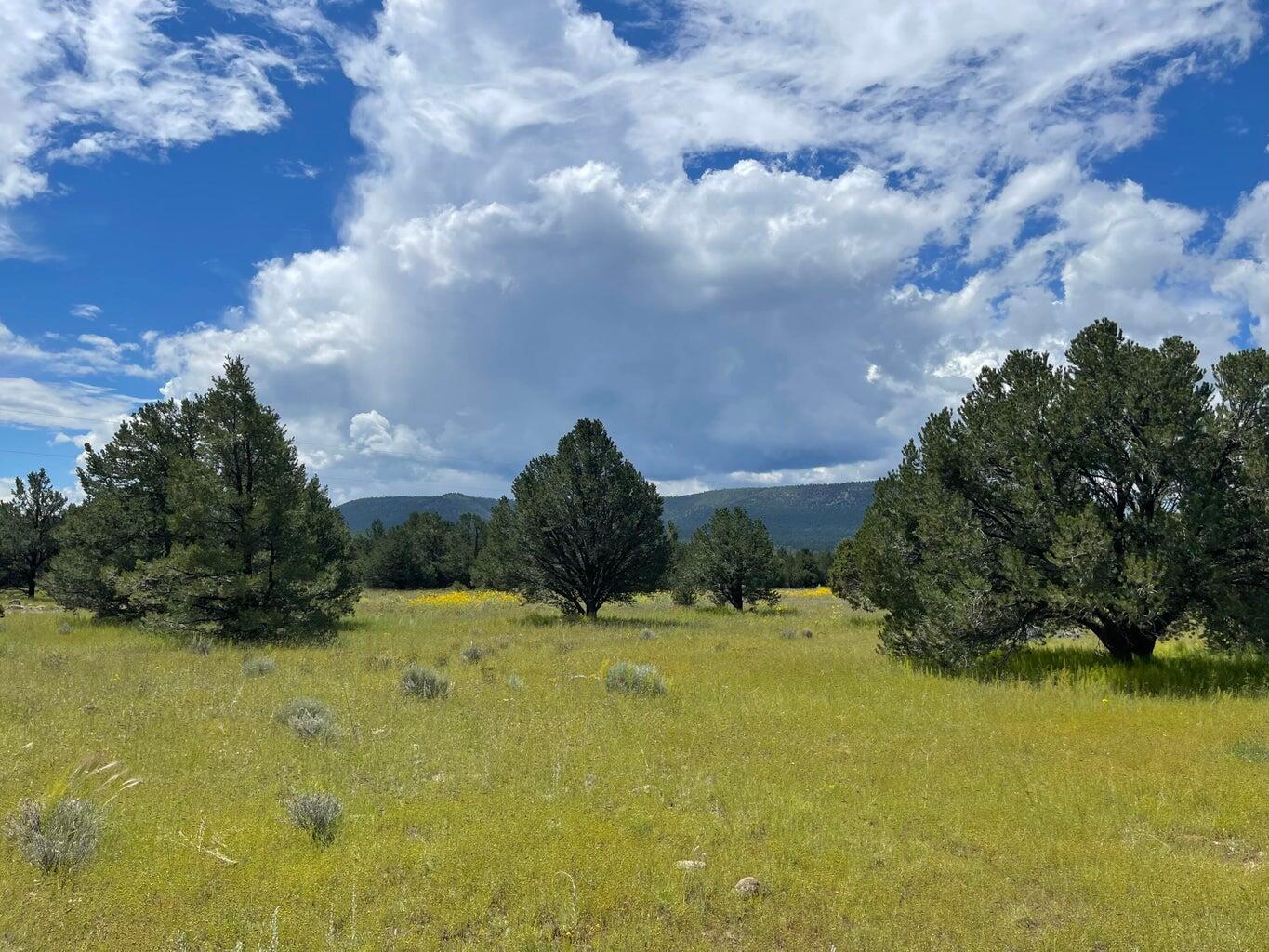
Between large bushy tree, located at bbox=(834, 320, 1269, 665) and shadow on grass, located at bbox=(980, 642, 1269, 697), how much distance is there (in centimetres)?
68

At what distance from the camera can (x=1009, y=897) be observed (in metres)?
5.81

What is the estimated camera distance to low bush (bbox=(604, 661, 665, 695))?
13203 mm

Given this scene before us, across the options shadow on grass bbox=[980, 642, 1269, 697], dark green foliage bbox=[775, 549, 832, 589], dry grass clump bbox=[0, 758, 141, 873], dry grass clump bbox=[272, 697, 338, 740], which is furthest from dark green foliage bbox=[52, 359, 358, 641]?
dark green foliage bbox=[775, 549, 832, 589]

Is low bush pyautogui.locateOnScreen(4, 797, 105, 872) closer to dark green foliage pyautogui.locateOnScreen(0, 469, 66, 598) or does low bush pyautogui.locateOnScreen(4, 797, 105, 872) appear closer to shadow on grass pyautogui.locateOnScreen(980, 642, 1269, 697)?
shadow on grass pyautogui.locateOnScreen(980, 642, 1269, 697)

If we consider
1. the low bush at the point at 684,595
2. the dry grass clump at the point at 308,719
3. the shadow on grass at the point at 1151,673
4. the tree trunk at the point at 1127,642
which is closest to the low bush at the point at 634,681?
the dry grass clump at the point at 308,719

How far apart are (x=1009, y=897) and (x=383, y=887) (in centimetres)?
513

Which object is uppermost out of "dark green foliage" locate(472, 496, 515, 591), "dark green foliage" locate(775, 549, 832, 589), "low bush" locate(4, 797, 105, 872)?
"dark green foliage" locate(472, 496, 515, 591)

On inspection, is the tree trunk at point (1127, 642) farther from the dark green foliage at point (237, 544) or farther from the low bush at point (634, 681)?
the dark green foliage at point (237, 544)

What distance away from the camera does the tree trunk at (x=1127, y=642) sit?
51.1 feet

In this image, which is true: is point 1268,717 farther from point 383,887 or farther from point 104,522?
point 104,522

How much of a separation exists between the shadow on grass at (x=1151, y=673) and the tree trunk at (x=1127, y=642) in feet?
0.78

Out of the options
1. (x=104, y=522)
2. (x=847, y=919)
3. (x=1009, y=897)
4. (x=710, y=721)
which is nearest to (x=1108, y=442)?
(x=710, y=721)

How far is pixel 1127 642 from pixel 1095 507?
4098 mm

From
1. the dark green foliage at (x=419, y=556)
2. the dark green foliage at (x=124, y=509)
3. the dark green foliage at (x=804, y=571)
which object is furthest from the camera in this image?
the dark green foliage at (x=804, y=571)
